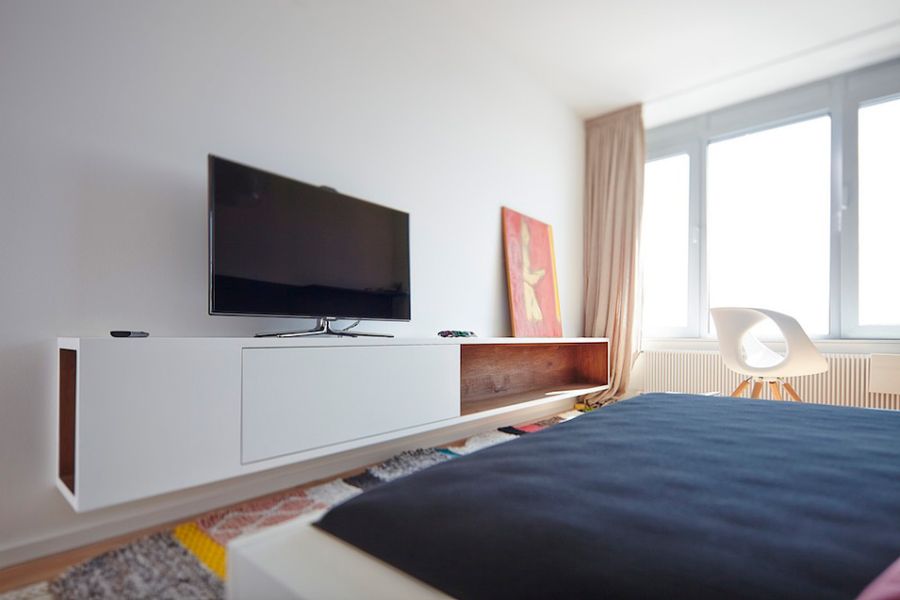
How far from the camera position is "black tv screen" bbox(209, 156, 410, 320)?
173 centimetres

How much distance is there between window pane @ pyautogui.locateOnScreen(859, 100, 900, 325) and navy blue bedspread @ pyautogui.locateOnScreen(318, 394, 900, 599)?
122 inches

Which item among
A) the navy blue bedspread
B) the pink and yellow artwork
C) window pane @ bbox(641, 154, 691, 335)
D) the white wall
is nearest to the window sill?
window pane @ bbox(641, 154, 691, 335)

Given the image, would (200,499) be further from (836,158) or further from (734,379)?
(836,158)

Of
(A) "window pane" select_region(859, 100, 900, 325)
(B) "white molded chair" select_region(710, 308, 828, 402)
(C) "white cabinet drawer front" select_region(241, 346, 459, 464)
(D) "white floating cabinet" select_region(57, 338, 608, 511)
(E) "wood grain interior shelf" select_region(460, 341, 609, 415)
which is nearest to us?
(D) "white floating cabinet" select_region(57, 338, 608, 511)

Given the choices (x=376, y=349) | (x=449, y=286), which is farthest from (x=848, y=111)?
(x=376, y=349)

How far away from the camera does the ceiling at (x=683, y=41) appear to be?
294cm

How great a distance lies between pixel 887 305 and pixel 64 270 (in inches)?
174

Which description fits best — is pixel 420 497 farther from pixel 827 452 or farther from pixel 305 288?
pixel 305 288

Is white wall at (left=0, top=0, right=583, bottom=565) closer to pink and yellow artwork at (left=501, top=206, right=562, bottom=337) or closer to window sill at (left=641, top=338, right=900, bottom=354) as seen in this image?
pink and yellow artwork at (left=501, top=206, right=562, bottom=337)

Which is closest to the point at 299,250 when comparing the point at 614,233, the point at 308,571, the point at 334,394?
the point at 334,394

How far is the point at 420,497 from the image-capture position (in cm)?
67

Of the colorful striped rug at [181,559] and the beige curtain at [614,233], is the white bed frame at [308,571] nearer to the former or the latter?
the colorful striped rug at [181,559]

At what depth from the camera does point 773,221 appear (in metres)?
3.79

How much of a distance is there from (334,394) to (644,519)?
145 centimetres
